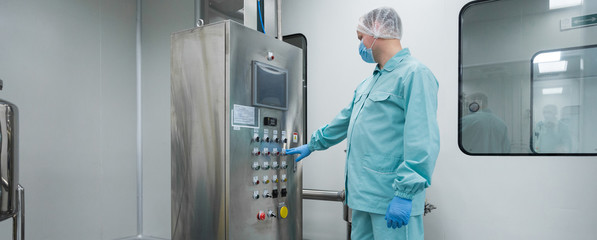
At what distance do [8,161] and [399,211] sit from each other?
171 cm

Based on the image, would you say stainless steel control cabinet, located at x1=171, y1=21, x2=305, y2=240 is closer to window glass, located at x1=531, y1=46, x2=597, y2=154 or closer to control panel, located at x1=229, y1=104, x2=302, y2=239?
control panel, located at x1=229, y1=104, x2=302, y2=239

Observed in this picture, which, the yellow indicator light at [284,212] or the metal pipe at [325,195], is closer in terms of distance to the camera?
the yellow indicator light at [284,212]

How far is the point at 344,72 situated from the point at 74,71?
80.0 inches

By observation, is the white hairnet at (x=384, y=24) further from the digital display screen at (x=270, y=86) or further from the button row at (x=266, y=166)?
the button row at (x=266, y=166)

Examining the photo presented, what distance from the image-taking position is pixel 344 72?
2.70 metres

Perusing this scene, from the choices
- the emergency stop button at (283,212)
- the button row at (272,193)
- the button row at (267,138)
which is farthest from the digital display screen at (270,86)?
the emergency stop button at (283,212)

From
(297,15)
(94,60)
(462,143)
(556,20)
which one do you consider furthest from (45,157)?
(556,20)

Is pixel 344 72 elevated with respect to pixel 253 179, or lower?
elevated

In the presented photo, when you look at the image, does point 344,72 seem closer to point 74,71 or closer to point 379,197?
point 379,197

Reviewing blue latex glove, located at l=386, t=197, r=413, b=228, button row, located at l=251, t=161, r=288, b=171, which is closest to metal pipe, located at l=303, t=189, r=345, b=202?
button row, located at l=251, t=161, r=288, b=171

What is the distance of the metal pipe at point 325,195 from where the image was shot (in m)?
2.42

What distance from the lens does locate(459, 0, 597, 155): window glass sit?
6.70 ft

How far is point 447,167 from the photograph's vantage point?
2.33 meters

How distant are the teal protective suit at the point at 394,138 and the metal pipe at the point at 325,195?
0.67 meters
